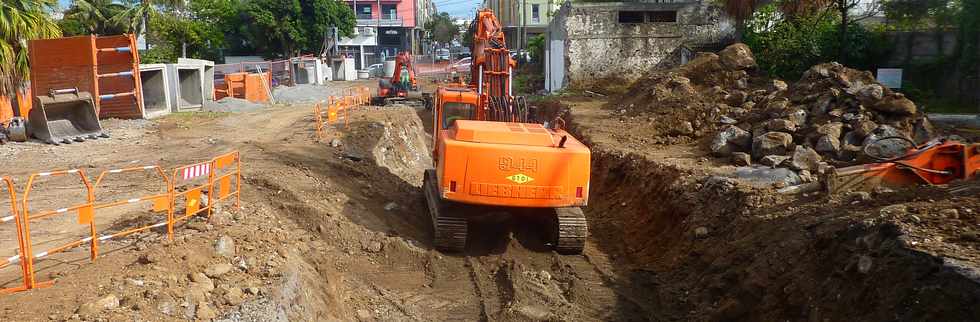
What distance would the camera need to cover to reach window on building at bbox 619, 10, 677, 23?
27.9 metres

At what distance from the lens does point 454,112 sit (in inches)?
485

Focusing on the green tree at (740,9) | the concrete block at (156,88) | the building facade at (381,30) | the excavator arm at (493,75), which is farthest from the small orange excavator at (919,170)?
the building facade at (381,30)

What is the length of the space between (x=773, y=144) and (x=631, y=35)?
15.4 m

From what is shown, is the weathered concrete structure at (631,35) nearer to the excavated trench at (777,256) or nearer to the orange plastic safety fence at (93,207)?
the excavated trench at (777,256)

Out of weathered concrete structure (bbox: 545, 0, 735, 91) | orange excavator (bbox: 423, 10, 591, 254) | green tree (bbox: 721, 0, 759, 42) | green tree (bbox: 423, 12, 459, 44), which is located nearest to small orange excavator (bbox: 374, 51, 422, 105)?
weathered concrete structure (bbox: 545, 0, 735, 91)

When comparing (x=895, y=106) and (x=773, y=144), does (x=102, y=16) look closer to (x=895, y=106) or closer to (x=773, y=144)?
(x=773, y=144)

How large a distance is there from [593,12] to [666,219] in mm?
17312

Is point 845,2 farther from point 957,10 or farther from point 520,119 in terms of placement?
point 520,119

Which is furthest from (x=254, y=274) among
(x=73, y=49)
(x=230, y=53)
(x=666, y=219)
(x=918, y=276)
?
(x=230, y=53)

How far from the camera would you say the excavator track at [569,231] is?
10297 millimetres

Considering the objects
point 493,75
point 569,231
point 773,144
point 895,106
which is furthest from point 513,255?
point 895,106

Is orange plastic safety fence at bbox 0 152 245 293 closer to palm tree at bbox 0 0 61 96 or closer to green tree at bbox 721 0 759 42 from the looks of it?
palm tree at bbox 0 0 61 96

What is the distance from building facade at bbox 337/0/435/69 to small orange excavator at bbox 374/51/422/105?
117 ft

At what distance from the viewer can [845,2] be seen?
21.6m
